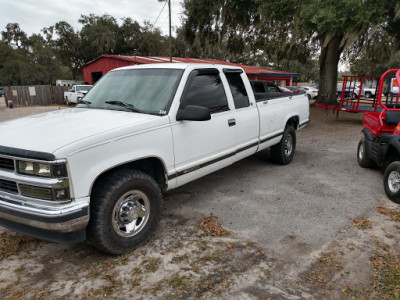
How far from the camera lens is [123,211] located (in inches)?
122

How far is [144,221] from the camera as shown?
331cm

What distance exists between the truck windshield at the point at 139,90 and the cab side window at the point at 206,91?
0.20 meters

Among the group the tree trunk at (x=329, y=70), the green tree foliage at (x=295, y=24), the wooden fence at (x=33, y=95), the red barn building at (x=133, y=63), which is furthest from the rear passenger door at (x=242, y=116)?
the wooden fence at (x=33, y=95)

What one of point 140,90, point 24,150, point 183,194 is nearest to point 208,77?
point 140,90

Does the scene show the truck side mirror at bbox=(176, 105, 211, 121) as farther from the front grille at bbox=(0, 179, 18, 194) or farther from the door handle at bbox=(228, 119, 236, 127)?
the front grille at bbox=(0, 179, 18, 194)

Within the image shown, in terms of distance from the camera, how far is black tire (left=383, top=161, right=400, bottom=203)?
4.38 metres

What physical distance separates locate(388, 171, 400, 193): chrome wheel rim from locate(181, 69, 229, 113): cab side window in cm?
265

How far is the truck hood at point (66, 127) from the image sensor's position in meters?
2.62

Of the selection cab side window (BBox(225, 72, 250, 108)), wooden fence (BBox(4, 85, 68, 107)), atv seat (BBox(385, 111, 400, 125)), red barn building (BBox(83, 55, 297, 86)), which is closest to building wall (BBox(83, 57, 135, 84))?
red barn building (BBox(83, 55, 297, 86))

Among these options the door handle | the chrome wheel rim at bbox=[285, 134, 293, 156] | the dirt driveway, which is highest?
the door handle

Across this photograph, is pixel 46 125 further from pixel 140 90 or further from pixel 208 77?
pixel 208 77

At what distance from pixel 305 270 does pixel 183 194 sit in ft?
7.76

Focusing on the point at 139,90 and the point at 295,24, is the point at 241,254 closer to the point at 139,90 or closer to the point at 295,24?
the point at 139,90

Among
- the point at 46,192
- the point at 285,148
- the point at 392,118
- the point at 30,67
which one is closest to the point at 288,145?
the point at 285,148
